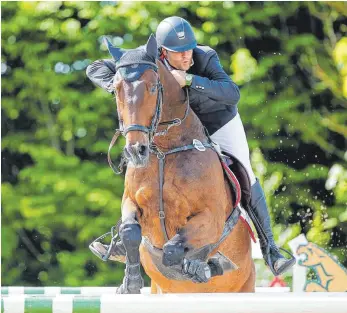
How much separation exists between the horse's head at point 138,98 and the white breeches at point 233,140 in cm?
88

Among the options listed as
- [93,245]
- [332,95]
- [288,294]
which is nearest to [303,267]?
[93,245]

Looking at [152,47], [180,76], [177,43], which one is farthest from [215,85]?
[152,47]

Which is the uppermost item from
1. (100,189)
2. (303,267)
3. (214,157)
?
(214,157)

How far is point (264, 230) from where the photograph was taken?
693cm

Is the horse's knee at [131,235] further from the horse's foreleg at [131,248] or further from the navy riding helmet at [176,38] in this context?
the navy riding helmet at [176,38]

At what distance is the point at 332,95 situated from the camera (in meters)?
14.9

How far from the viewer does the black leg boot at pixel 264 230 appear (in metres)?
6.83

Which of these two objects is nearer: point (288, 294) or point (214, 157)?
point (288, 294)

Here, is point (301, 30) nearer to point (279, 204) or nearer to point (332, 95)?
point (332, 95)

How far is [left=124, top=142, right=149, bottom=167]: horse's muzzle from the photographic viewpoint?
18.3 feet

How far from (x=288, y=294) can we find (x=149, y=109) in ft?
4.26

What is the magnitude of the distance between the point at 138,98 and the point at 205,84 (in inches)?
21.3

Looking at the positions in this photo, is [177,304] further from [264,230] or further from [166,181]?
[264,230]

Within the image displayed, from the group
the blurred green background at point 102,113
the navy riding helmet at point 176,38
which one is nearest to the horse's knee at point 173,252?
the navy riding helmet at point 176,38
